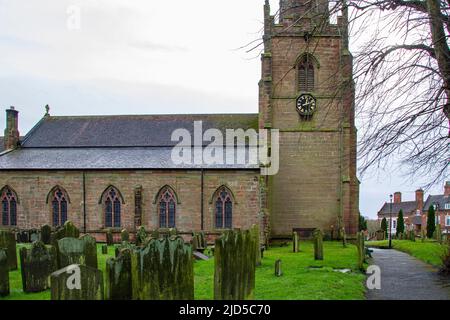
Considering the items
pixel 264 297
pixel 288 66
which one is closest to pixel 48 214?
pixel 288 66

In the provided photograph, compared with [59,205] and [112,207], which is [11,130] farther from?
[112,207]

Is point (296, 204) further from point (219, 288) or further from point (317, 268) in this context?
point (219, 288)

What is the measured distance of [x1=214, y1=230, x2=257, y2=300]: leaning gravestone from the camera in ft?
26.5

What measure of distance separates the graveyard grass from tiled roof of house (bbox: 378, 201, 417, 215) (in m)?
75.4

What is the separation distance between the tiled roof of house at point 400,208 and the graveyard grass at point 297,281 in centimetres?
7542

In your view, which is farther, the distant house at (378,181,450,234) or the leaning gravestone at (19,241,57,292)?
the distant house at (378,181,450,234)

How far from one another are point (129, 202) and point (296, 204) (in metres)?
10.2

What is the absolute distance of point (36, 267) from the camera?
11594mm

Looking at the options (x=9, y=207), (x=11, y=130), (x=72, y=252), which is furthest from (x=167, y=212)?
(x=72, y=252)

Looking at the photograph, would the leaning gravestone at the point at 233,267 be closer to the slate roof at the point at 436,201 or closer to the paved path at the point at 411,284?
the paved path at the point at 411,284

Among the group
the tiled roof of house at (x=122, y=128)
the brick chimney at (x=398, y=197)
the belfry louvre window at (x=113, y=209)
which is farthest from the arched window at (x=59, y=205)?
the brick chimney at (x=398, y=197)

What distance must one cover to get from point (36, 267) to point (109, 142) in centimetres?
2122

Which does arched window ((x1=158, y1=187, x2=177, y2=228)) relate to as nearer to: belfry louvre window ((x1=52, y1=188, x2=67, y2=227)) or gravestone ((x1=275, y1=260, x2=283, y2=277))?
belfry louvre window ((x1=52, y1=188, x2=67, y2=227))

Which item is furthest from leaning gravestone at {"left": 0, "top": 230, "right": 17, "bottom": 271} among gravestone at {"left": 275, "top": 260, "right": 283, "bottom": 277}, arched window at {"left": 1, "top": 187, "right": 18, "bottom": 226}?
arched window at {"left": 1, "top": 187, "right": 18, "bottom": 226}
